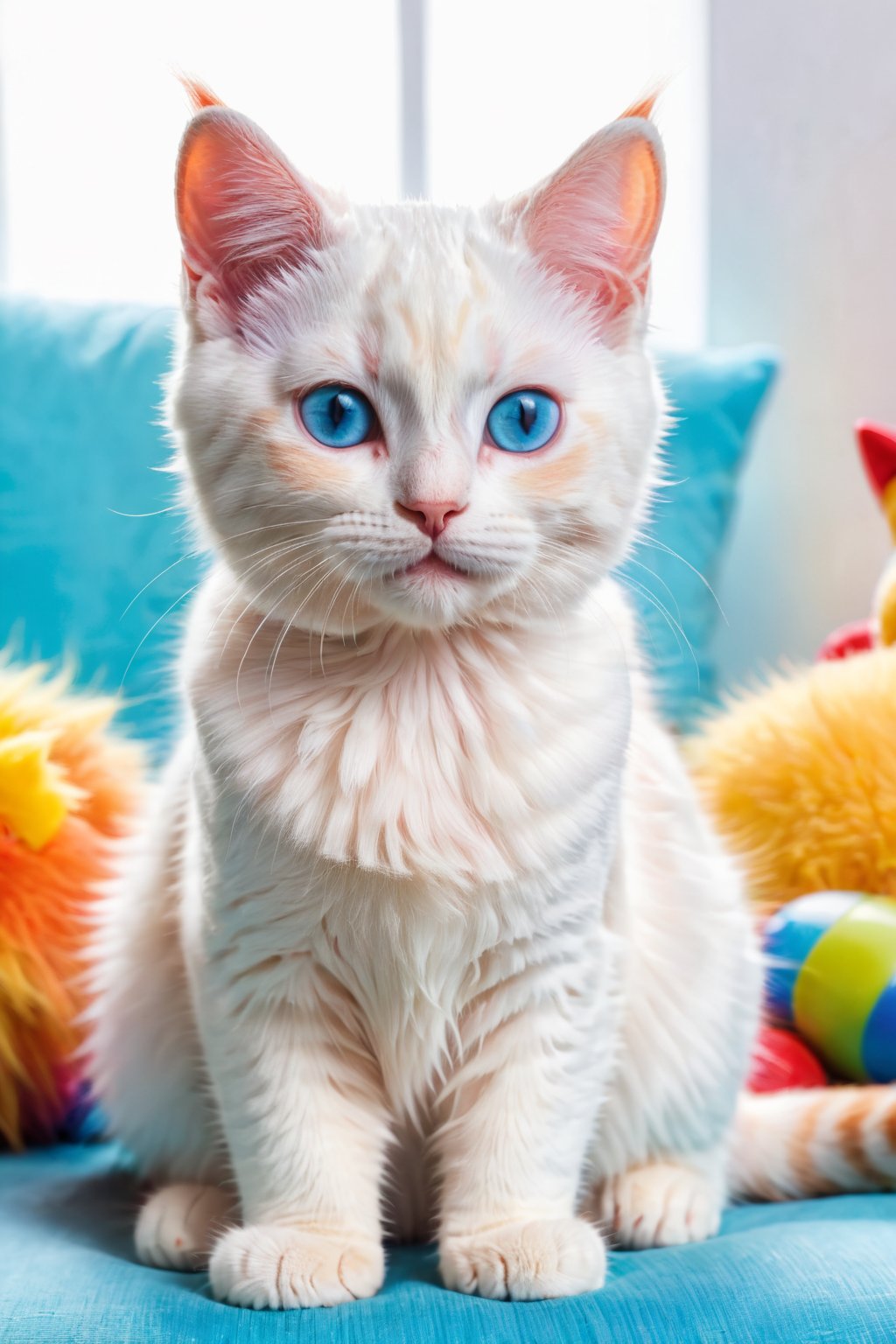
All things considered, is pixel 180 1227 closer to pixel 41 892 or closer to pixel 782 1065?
pixel 41 892

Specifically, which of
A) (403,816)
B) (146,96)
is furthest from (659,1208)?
(146,96)

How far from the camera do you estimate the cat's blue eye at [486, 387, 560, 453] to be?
2.65 ft

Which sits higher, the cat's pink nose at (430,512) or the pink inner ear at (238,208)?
the pink inner ear at (238,208)

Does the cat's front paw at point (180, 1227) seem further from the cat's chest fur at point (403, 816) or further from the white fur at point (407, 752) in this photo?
the cat's chest fur at point (403, 816)

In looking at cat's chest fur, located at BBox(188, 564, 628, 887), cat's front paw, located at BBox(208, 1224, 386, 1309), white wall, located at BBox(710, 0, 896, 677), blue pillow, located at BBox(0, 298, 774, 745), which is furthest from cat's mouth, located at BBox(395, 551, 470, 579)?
white wall, located at BBox(710, 0, 896, 677)

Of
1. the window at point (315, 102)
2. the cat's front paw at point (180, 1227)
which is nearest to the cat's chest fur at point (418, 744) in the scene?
the cat's front paw at point (180, 1227)

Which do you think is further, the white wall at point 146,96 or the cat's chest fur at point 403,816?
the white wall at point 146,96

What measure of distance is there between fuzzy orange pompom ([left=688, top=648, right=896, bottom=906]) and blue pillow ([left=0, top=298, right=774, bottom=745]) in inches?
8.1

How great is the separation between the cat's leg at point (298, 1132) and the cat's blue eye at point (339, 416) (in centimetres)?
36

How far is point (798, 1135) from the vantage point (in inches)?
44.5

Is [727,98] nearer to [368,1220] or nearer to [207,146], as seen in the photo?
[207,146]

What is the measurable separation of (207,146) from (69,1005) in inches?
32.2

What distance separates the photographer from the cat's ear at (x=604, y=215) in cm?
84

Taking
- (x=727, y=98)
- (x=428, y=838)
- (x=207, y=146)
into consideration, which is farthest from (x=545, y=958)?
(x=727, y=98)
